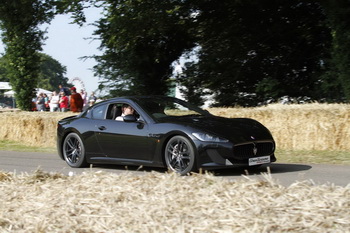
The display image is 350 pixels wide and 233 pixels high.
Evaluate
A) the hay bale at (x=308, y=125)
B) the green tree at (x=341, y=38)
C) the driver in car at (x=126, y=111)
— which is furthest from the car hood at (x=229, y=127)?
the green tree at (x=341, y=38)

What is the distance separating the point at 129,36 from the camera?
1959 centimetres

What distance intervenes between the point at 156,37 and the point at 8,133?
6.32m

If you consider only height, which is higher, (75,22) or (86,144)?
(75,22)

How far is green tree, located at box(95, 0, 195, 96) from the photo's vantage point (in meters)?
19.1

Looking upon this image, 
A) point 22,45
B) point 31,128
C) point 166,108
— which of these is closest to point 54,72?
point 22,45

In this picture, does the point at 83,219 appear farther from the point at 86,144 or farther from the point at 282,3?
the point at 282,3

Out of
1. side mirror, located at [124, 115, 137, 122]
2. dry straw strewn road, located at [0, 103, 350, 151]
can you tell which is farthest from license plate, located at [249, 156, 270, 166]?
dry straw strewn road, located at [0, 103, 350, 151]

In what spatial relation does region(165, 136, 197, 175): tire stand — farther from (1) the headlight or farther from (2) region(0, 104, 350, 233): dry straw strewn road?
(2) region(0, 104, 350, 233): dry straw strewn road

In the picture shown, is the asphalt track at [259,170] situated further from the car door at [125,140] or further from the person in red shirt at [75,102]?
the person in red shirt at [75,102]

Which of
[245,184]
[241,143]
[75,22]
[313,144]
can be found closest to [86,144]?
[241,143]

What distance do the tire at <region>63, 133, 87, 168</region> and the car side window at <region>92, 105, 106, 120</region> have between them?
1.80ft

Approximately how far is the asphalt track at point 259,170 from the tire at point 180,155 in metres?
0.59

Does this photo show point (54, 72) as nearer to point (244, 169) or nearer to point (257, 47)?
point (257, 47)

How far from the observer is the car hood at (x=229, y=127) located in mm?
9117
